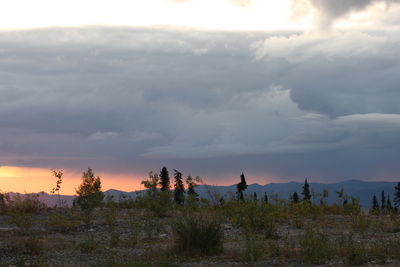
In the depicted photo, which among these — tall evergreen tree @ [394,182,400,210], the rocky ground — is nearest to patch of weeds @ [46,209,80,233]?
the rocky ground

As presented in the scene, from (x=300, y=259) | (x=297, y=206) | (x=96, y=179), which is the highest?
(x=96, y=179)

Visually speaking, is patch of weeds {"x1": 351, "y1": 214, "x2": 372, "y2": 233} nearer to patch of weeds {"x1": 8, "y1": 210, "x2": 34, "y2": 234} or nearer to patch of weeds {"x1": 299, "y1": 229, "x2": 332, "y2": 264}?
patch of weeds {"x1": 299, "y1": 229, "x2": 332, "y2": 264}

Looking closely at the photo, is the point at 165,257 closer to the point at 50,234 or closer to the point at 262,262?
the point at 262,262

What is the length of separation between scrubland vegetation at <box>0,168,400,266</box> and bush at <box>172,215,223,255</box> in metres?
0.03

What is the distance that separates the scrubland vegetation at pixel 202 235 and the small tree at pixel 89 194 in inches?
1.8

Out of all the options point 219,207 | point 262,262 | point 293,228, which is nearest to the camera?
point 262,262

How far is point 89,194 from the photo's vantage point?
2591 cm

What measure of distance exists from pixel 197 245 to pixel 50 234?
8.38 m

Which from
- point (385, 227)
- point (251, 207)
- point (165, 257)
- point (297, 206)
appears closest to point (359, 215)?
point (385, 227)

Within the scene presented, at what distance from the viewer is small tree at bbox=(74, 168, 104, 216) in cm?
2555

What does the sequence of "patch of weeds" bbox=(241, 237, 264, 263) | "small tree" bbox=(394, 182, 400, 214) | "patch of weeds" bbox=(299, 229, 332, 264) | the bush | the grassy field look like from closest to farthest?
"patch of weeds" bbox=(241, 237, 264, 263) → "patch of weeds" bbox=(299, 229, 332, 264) → the grassy field → the bush → "small tree" bbox=(394, 182, 400, 214)

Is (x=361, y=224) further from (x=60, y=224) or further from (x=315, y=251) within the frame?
(x=60, y=224)

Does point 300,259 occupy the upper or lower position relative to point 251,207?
lower

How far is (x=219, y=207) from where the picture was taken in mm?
19359
